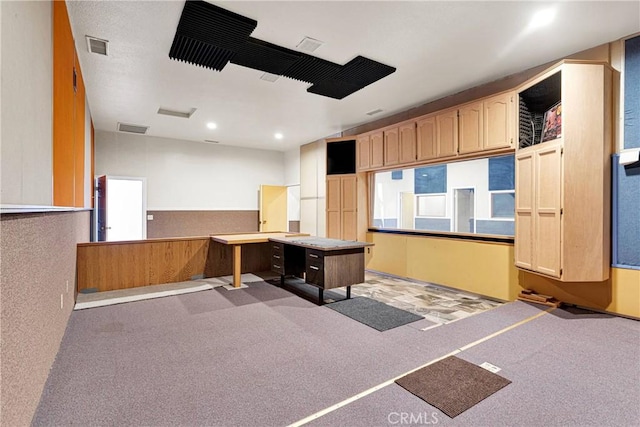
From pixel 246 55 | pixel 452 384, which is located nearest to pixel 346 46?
pixel 246 55

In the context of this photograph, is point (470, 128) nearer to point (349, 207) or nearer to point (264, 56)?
point (349, 207)

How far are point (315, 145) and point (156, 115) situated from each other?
347 centimetres

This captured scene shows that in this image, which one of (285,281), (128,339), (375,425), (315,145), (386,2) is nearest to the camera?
(375,425)

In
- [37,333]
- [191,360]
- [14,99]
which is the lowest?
[191,360]

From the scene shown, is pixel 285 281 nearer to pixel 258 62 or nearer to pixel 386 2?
pixel 258 62

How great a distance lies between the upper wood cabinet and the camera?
12.4 ft

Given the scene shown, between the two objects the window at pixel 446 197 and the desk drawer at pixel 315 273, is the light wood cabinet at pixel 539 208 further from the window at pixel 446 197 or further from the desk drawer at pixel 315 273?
the desk drawer at pixel 315 273

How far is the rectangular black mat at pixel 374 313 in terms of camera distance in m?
3.19

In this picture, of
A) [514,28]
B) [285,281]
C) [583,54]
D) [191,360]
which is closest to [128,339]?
[191,360]

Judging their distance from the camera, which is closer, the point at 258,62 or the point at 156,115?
the point at 258,62

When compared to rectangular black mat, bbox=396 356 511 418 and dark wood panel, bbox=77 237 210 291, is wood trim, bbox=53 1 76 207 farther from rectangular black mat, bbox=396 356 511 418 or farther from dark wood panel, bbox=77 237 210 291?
rectangular black mat, bbox=396 356 511 418

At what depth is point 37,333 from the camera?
1.82 meters

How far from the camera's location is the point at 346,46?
3.24 meters

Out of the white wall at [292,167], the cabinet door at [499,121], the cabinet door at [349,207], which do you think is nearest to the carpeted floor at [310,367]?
the cabinet door at [499,121]
